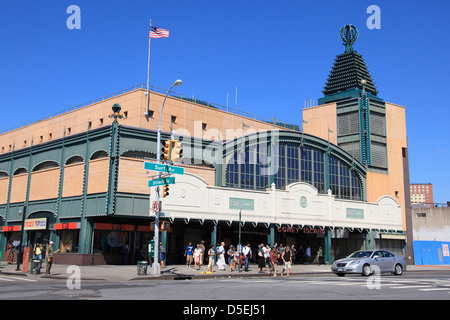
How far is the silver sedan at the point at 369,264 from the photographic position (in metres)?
25.1

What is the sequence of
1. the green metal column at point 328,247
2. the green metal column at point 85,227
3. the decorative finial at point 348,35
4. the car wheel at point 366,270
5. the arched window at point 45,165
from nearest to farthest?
the car wheel at point 366,270, the green metal column at point 85,227, the arched window at point 45,165, the green metal column at point 328,247, the decorative finial at point 348,35

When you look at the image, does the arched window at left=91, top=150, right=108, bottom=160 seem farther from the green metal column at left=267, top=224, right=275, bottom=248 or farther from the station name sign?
the station name sign

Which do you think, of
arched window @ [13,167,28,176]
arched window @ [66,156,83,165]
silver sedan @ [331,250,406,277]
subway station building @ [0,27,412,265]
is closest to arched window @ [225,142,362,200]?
subway station building @ [0,27,412,265]

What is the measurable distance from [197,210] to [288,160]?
1179 cm

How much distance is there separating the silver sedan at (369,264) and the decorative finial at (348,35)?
42.3m

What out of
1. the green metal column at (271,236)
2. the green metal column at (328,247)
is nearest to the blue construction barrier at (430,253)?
the green metal column at (328,247)

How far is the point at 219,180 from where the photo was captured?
3831 cm

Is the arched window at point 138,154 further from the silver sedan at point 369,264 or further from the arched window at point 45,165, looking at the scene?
the silver sedan at point 369,264

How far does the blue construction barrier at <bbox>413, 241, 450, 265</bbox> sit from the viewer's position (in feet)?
162
